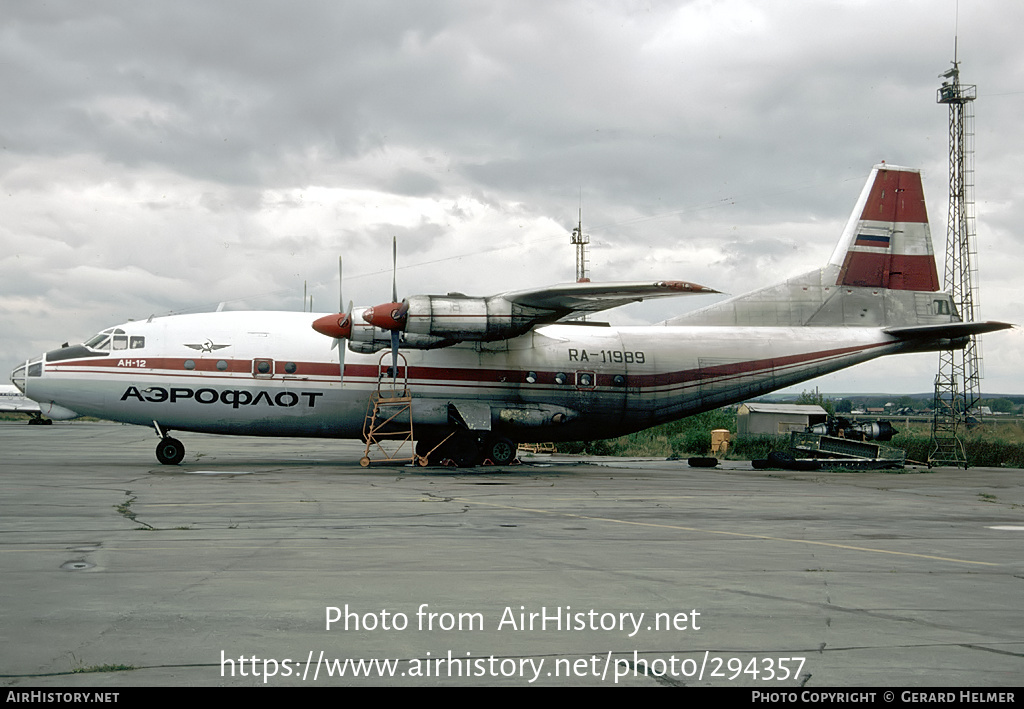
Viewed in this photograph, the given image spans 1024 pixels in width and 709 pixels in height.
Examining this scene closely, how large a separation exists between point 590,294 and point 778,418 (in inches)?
1197

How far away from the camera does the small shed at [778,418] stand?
49.3 metres

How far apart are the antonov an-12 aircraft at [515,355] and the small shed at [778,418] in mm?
19029

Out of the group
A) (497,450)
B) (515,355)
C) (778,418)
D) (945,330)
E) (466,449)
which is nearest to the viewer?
(466,449)

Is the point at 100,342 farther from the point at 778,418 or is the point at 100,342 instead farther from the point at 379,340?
the point at 778,418

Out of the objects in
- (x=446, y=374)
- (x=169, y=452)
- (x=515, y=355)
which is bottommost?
(x=169, y=452)

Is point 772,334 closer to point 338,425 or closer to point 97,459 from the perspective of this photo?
point 338,425

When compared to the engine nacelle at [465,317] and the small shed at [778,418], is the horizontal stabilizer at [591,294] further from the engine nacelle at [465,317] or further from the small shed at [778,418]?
the small shed at [778,418]

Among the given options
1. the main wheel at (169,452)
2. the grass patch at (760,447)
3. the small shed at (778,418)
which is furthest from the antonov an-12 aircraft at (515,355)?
the small shed at (778,418)

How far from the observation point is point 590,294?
23938 mm

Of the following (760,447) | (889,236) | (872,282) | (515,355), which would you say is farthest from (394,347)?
(760,447)

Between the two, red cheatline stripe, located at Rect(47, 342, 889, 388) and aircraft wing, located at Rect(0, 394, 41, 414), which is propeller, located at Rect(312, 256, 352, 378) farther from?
aircraft wing, located at Rect(0, 394, 41, 414)

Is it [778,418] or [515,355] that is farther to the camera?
[778,418]

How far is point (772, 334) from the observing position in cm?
2930

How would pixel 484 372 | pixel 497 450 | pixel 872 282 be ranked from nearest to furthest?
pixel 484 372
pixel 497 450
pixel 872 282
